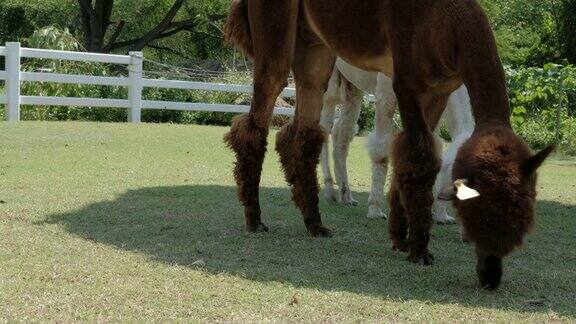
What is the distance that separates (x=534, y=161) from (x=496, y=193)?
25cm

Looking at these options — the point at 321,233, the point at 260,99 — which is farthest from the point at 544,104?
the point at 260,99

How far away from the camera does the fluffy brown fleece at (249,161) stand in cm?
661

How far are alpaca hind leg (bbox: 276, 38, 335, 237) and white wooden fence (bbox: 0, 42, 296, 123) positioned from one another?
11.1 m

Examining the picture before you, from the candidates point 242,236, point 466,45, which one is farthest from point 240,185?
point 466,45

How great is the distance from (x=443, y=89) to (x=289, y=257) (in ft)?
4.71

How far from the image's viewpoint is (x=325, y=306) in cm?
443

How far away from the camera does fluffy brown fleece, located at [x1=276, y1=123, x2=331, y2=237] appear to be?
21.9ft

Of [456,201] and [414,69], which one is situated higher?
[414,69]

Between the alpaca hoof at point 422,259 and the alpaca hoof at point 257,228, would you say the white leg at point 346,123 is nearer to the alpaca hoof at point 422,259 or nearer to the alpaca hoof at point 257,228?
the alpaca hoof at point 257,228

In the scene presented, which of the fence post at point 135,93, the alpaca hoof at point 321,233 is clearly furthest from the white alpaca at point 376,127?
the fence post at point 135,93

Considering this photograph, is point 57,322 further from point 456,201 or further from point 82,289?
point 456,201

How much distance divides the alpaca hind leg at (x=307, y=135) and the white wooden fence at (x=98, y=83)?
11094mm

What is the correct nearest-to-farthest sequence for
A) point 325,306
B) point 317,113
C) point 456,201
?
point 325,306
point 456,201
point 317,113

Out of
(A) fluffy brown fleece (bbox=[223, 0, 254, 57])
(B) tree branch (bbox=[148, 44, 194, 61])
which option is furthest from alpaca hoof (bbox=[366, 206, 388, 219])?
(B) tree branch (bbox=[148, 44, 194, 61])
